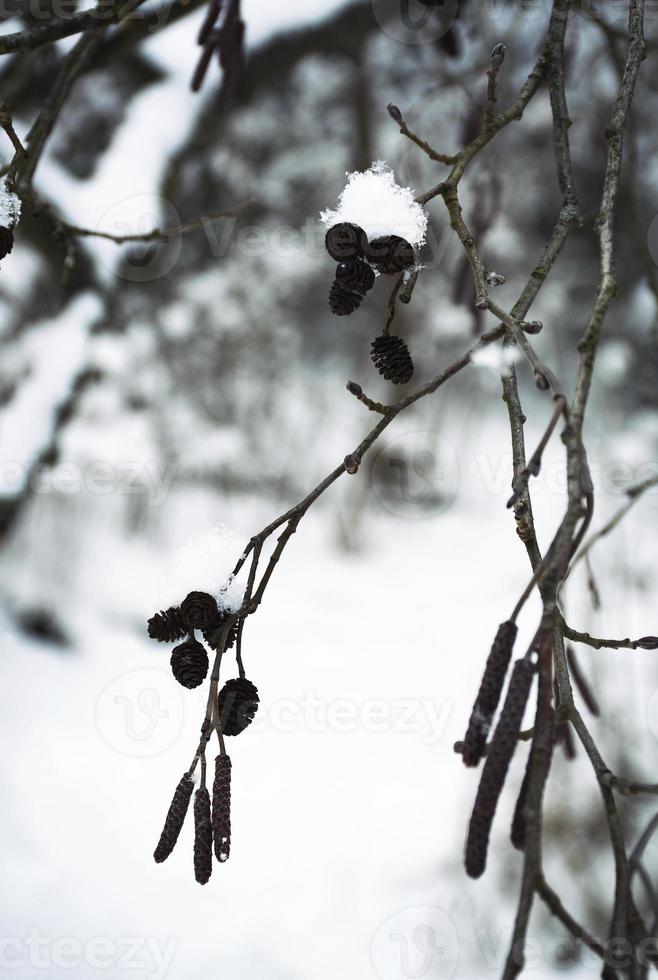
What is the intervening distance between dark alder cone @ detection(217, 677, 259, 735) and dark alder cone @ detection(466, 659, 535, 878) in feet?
0.69

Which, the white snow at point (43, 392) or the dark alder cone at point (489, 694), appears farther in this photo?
the white snow at point (43, 392)

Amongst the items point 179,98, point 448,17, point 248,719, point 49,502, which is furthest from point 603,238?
point 49,502

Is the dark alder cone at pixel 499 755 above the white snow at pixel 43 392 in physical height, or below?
below

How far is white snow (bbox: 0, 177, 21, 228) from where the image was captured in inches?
24.5

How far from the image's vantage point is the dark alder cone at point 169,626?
599 millimetres

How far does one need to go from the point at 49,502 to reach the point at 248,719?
2.81 metres

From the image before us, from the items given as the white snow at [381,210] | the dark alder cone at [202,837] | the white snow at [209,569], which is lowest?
the dark alder cone at [202,837]

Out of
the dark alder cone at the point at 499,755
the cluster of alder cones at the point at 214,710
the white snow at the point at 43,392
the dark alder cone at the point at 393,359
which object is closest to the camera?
the dark alder cone at the point at 499,755

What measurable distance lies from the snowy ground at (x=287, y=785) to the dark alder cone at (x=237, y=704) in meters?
1.11

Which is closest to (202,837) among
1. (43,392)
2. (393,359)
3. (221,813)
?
(221,813)

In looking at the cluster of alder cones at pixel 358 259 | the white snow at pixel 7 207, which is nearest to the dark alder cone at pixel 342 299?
the cluster of alder cones at pixel 358 259

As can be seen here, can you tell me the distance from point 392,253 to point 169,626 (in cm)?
31

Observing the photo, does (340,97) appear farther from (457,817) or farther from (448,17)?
(457,817)

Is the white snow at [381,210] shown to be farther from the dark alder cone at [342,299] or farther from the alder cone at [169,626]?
the alder cone at [169,626]
